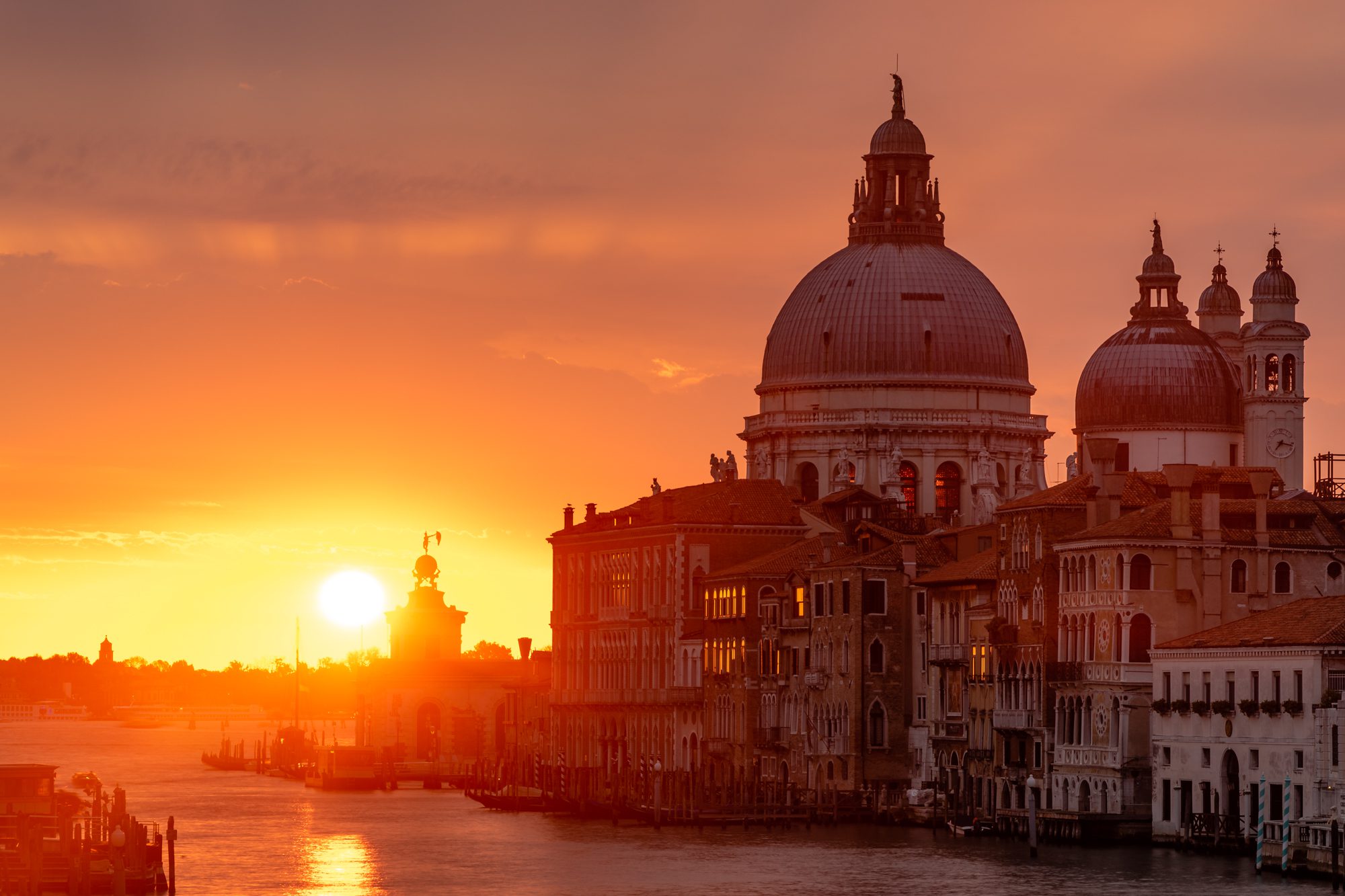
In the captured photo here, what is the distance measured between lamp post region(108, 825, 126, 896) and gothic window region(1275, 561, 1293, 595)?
3179 cm

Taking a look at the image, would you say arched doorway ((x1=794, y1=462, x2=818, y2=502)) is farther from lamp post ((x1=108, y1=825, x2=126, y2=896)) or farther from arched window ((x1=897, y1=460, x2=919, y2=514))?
lamp post ((x1=108, y1=825, x2=126, y2=896))

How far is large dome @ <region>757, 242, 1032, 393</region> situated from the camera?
432 feet

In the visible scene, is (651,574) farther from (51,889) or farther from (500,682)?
(51,889)

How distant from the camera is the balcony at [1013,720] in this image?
93062 millimetres

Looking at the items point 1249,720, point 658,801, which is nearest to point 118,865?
point 1249,720

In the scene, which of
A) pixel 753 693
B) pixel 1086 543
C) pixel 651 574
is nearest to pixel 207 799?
pixel 651 574

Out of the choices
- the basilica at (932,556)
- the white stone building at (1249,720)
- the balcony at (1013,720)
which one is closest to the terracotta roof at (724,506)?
the basilica at (932,556)

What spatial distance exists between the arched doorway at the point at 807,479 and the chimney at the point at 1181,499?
43562 millimetres

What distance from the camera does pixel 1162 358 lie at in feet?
404

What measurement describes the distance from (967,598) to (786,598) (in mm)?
11514

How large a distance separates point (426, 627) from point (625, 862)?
2944 inches

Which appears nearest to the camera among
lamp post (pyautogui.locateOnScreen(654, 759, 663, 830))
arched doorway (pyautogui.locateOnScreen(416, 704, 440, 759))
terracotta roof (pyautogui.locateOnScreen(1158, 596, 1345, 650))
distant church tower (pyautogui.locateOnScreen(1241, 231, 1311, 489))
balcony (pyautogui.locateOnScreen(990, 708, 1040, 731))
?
terracotta roof (pyautogui.locateOnScreen(1158, 596, 1345, 650))

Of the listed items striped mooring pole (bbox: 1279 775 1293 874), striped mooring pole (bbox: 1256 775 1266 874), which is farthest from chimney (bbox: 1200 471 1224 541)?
striped mooring pole (bbox: 1279 775 1293 874)

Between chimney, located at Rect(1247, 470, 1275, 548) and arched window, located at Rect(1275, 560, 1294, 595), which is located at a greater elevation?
chimney, located at Rect(1247, 470, 1275, 548)
